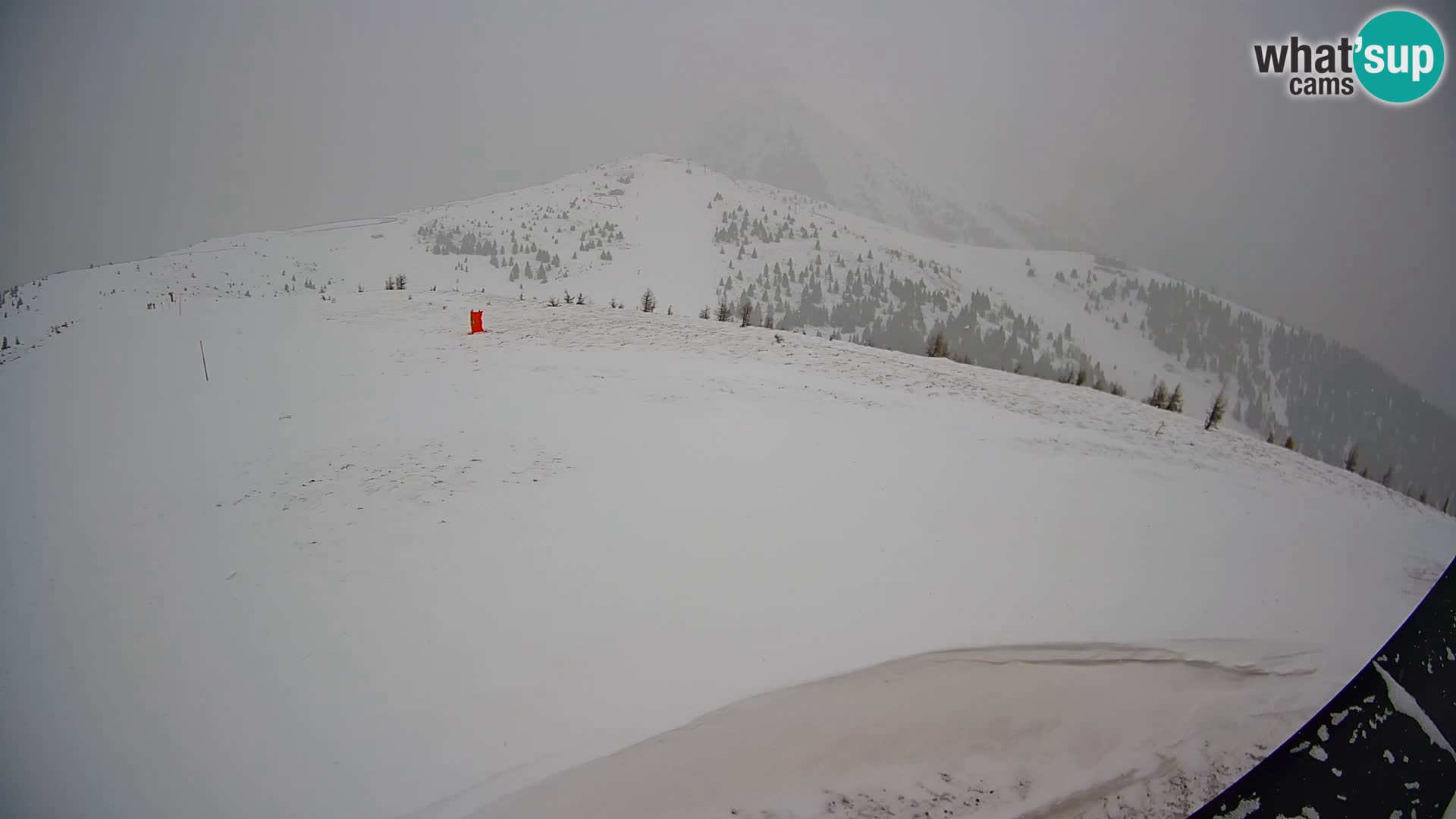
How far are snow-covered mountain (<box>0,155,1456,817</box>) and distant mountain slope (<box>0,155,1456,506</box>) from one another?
400 inches

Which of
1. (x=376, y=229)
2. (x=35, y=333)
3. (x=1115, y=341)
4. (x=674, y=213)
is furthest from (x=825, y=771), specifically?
(x=1115, y=341)

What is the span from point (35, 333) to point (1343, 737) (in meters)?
18.3

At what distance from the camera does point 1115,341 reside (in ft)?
189

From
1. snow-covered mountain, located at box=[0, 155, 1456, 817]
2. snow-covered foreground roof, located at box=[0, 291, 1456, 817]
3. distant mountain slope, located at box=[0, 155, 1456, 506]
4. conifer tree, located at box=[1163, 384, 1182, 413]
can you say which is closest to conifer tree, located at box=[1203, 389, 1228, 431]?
snow-covered mountain, located at box=[0, 155, 1456, 817]

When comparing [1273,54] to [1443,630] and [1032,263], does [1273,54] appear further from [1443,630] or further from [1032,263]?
[1032,263]

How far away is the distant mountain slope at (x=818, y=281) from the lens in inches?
1233

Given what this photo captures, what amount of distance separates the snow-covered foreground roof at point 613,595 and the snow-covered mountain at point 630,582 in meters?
0.03

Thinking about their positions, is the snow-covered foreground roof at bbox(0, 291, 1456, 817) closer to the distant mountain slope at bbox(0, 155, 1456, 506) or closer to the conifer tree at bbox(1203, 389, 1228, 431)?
the conifer tree at bbox(1203, 389, 1228, 431)

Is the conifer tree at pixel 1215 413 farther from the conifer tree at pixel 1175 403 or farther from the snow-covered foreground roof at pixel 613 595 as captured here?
the conifer tree at pixel 1175 403

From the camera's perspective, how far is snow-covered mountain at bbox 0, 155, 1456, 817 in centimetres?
309

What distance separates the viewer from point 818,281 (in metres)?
47.2

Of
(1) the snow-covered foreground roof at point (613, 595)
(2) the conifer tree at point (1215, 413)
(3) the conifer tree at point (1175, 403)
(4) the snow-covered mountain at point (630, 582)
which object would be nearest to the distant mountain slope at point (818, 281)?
(3) the conifer tree at point (1175, 403)

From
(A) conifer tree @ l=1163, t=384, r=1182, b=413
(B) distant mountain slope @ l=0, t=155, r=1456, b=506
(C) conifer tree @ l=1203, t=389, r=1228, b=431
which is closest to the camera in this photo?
(C) conifer tree @ l=1203, t=389, r=1228, b=431

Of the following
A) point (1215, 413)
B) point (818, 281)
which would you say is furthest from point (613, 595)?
point (818, 281)
